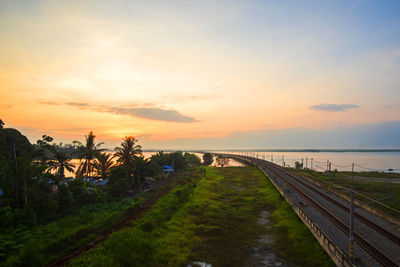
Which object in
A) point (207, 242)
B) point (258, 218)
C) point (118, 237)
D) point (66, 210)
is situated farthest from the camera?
point (66, 210)

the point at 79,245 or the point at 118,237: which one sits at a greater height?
the point at 118,237

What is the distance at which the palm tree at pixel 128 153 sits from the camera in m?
44.8

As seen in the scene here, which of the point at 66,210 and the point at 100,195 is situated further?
the point at 100,195

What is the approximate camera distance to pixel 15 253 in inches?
674

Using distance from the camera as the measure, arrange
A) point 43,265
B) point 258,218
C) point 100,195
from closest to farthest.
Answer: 1. point 43,265
2. point 258,218
3. point 100,195

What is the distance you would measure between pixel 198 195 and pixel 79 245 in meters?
21.9

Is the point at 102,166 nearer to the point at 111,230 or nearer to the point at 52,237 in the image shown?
the point at 111,230

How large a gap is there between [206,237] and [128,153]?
2843cm

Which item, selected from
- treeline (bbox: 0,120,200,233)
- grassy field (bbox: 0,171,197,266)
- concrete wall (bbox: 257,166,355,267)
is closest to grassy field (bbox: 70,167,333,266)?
concrete wall (bbox: 257,166,355,267)

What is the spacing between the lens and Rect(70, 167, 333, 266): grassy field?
55.9 ft

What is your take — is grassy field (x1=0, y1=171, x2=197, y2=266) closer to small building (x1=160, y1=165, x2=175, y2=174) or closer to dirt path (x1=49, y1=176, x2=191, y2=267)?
dirt path (x1=49, y1=176, x2=191, y2=267)

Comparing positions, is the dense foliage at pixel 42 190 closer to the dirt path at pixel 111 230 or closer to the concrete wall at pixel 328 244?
the dirt path at pixel 111 230

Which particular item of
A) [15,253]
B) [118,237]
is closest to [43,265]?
[15,253]

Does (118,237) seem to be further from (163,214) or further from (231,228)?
(231,228)
